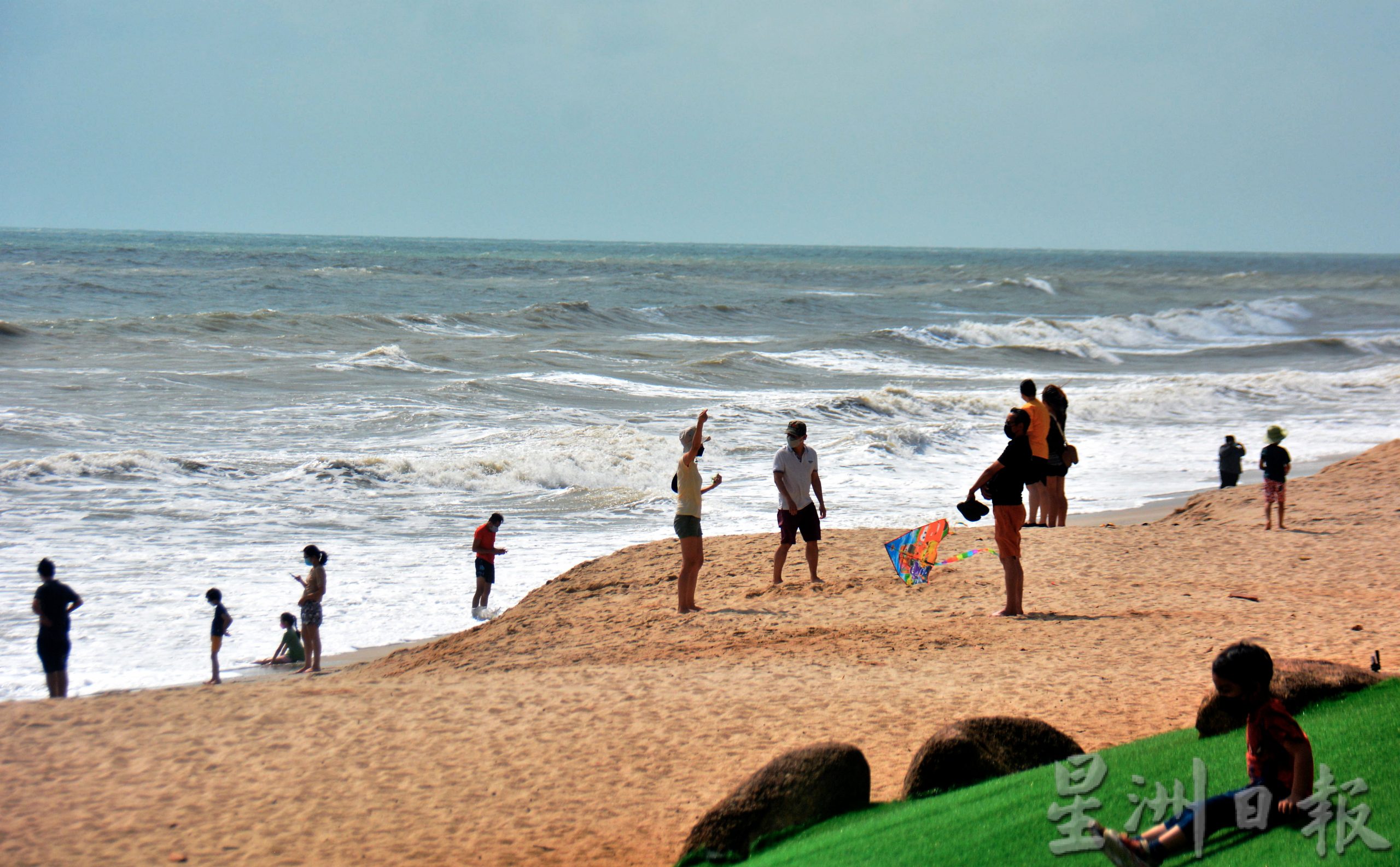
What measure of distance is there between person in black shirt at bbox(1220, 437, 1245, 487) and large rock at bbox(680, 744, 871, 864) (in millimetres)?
10948

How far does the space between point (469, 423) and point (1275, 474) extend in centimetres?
1398

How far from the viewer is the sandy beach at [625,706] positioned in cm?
511

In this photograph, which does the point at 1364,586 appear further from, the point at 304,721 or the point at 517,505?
the point at 517,505

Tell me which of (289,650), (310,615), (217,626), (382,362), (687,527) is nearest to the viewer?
(687,527)

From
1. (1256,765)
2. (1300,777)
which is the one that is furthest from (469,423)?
(1300,777)

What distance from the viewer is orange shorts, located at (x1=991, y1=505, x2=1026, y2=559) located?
25.7 feet

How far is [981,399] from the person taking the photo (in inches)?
976

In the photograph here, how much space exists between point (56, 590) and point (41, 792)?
3436mm

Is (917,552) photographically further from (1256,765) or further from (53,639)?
(53,639)

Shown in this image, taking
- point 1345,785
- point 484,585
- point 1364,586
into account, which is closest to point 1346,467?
point 1364,586

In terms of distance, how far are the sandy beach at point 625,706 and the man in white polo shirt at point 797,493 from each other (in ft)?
1.44

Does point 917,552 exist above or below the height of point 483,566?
above

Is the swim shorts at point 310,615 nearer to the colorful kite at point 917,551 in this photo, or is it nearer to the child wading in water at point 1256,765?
the colorful kite at point 917,551

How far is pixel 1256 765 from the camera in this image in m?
3.36
